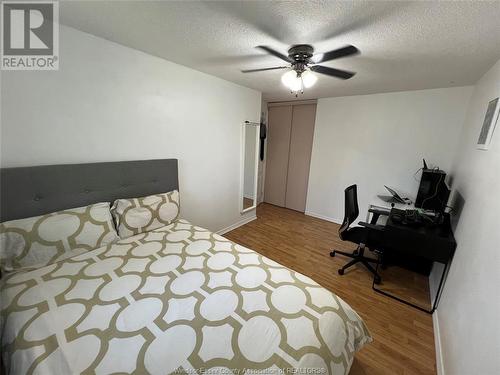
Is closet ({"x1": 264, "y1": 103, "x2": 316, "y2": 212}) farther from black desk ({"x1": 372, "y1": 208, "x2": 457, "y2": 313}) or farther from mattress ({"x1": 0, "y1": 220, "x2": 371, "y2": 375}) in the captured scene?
mattress ({"x1": 0, "y1": 220, "x2": 371, "y2": 375})

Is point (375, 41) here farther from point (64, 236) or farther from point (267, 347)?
point (64, 236)

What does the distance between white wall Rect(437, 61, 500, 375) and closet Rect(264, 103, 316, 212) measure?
2.34 m

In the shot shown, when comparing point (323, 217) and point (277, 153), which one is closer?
point (323, 217)

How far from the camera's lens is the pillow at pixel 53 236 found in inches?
50.5

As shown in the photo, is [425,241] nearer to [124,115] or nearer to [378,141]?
[378,141]

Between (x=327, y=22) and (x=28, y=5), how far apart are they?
187 cm

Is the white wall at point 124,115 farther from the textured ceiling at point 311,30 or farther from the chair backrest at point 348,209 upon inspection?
the chair backrest at point 348,209

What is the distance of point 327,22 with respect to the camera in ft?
4.13

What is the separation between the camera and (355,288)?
2.16m

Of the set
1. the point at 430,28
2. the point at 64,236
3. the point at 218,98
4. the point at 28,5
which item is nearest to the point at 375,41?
the point at 430,28

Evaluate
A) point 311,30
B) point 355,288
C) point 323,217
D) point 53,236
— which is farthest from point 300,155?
point 53,236

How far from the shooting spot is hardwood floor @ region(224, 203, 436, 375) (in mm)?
1475

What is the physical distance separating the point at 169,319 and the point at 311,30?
6.37ft

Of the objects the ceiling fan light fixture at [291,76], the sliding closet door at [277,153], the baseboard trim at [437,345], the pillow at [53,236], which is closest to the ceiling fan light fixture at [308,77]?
the ceiling fan light fixture at [291,76]
